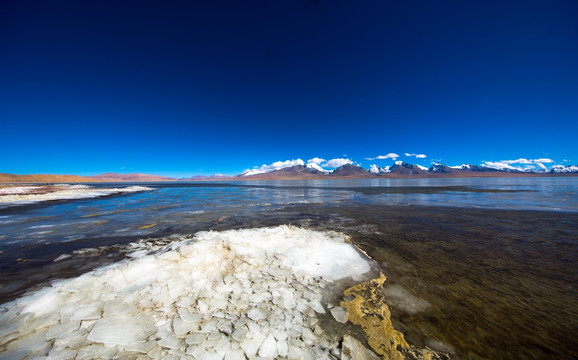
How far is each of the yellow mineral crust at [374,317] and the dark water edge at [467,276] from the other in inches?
8.5

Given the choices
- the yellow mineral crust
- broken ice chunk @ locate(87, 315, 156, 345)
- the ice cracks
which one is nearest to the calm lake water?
the yellow mineral crust

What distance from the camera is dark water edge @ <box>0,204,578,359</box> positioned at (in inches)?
154

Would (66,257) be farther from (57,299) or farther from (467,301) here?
(467,301)

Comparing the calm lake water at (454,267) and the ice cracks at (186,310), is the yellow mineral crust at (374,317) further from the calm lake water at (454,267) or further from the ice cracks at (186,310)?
the ice cracks at (186,310)

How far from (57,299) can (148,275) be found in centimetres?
158

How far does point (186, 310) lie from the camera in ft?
14.3

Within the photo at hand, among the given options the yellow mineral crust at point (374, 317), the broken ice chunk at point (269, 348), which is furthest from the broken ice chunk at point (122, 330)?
the yellow mineral crust at point (374, 317)

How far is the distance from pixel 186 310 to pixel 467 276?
7646 millimetres

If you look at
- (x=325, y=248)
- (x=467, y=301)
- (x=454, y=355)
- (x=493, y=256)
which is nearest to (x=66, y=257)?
(x=325, y=248)

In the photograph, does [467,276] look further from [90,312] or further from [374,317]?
[90,312]

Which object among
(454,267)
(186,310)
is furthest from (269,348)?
(454,267)

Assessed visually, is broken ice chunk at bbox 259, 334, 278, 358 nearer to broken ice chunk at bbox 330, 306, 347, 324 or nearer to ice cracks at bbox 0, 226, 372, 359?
ice cracks at bbox 0, 226, 372, 359

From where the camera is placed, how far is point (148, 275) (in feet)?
17.4

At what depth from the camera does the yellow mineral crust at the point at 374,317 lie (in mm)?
3689
